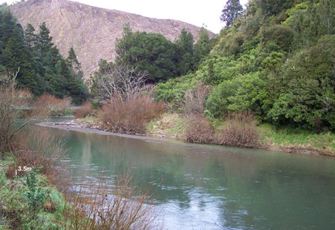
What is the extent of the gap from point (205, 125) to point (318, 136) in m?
7.91

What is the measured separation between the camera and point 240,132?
32.1 meters

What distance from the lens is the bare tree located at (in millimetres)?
46250

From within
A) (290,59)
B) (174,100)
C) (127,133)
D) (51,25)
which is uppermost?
(51,25)

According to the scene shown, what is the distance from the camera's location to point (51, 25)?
445ft

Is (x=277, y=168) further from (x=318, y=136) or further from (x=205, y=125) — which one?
(x=205, y=125)

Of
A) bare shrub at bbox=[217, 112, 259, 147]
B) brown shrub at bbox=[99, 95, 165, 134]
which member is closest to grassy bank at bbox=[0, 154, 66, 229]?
bare shrub at bbox=[217, 112, 259, 147]

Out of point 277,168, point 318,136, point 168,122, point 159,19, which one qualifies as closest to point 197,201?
point 277,168

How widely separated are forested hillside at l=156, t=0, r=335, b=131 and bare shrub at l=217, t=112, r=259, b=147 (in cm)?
105

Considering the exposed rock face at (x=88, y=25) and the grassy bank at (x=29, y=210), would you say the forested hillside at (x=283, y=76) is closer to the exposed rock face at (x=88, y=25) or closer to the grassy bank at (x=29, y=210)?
the grassy bank at (x=29, y=210)

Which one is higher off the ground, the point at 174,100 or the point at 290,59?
the point at 290,59

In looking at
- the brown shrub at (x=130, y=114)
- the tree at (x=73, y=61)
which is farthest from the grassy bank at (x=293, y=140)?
the tree at (x=73, y=61)

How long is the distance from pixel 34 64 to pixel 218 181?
40.2 metres

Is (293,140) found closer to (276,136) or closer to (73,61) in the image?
(276,136)

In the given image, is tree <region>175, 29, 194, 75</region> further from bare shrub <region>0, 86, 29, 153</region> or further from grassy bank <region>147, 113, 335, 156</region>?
bare shrub <region>0, 86, 29, 153</region>
